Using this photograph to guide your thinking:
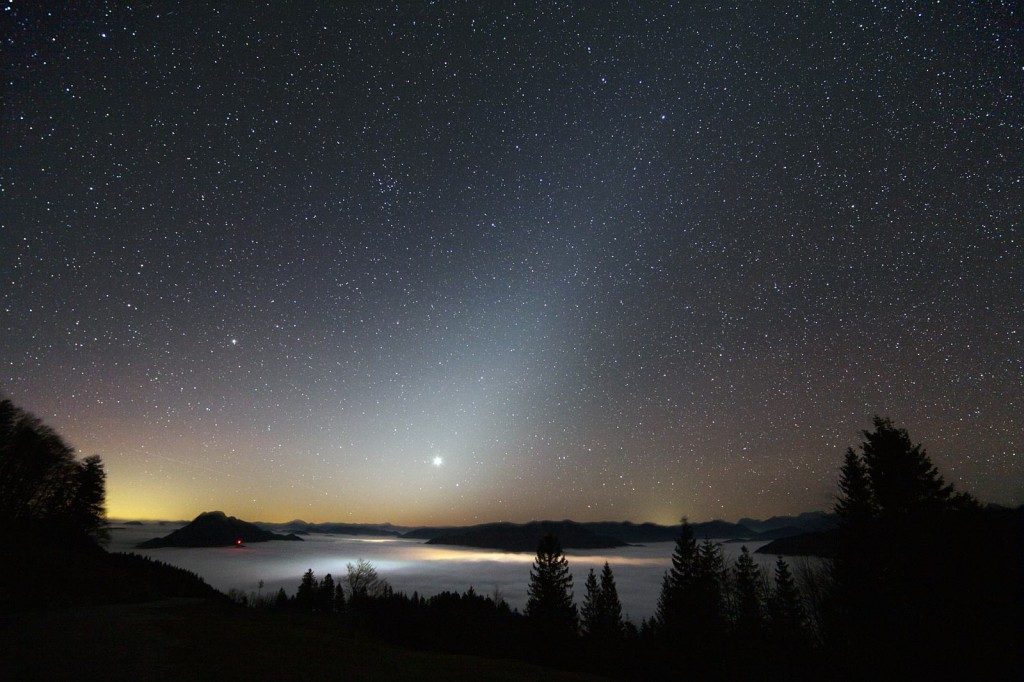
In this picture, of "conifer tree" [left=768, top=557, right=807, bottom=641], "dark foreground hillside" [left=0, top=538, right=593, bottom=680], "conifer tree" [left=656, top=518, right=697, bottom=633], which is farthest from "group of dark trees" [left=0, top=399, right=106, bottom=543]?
"conifer tree" [left=768, top=557, right=807, bottom=641]

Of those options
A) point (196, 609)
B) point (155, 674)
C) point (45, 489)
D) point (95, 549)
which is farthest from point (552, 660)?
point (45, 489)

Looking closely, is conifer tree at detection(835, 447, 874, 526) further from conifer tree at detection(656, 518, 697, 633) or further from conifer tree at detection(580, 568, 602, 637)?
conifer tree at detection(580, 568, 602, 637)

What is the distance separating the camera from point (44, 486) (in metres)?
48.3

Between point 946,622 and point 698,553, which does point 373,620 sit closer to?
point 946,622

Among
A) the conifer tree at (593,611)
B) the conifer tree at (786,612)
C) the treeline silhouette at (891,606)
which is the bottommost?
the conifer tree at (593,611)

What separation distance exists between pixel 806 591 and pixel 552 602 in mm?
32587

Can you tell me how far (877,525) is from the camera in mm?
25391

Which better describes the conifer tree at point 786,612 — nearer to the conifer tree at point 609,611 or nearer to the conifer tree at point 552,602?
the conifer tree at point 609,611

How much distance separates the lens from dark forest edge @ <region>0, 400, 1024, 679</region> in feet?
65.5

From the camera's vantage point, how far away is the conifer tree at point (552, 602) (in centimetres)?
4538

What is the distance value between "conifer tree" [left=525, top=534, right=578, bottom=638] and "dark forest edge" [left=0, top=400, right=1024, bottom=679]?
0.15 meters

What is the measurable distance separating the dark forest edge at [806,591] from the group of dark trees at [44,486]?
0.17 metres

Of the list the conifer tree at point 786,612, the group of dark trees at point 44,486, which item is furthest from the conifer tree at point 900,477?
the group of dark trees at point 44,486

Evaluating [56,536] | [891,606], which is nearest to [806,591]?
[891,606]
